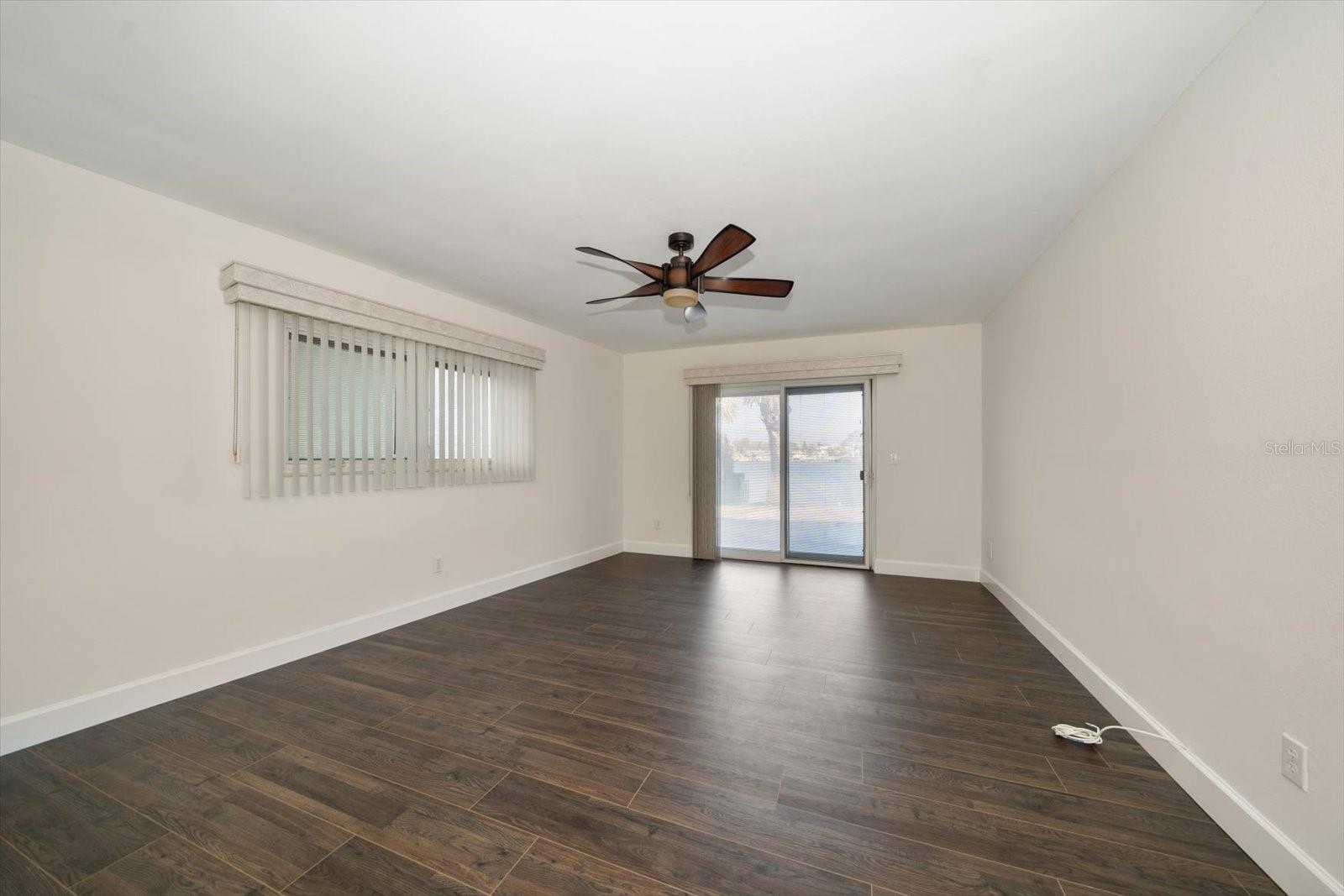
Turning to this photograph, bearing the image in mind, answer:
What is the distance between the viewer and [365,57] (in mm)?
1663

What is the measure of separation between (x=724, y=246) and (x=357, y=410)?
105 inches

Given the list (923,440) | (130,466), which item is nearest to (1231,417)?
(923,440)

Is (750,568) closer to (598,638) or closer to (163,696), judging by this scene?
(598,638)

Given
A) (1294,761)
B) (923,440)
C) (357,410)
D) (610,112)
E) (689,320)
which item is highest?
(610,112)

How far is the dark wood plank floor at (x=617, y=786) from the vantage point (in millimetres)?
1446

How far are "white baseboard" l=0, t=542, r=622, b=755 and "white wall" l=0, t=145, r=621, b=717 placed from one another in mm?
46

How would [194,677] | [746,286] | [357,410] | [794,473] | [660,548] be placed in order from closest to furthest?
[194,677] < [746,286] < [357,410] < [794,473] < [660,548]

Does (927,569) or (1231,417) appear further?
(927,569)

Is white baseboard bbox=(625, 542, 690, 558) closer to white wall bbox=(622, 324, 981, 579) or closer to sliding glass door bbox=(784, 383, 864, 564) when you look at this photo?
sliding glass door bbox=(784, 383, 864, 564)

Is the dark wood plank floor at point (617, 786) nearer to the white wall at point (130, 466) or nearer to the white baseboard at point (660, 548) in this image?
the white wall at point (130, 466)

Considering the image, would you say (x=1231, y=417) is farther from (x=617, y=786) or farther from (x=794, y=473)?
(x=794, y=473)

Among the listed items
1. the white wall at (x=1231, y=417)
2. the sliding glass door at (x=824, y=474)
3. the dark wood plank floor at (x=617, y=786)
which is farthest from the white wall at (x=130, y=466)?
the white wall at (x=1231, y=417)

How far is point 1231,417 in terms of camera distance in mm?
1606

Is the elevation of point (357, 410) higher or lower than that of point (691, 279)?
lower
